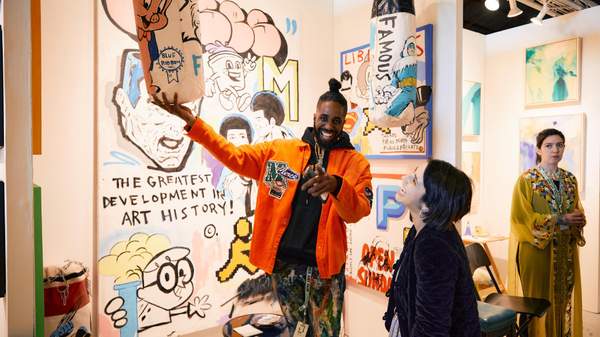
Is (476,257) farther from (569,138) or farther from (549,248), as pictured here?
(569,138)

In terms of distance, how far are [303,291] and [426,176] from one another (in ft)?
2.62

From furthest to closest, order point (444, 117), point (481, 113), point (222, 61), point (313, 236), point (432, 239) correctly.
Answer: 1. point (481, 113)
2. point (222, 61)
3. point (444, 117)
4. point (313, 236)
5. point (432, 239)

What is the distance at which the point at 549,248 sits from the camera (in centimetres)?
284

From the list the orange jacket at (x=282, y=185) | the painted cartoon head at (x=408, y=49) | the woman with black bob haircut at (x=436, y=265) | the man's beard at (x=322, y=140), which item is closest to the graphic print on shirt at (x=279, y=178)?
the orange jacket at (x=282, y=185)

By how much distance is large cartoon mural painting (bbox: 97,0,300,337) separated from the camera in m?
2.30

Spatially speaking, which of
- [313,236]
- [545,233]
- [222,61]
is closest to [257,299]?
[313,236]

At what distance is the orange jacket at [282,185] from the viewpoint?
70.8 inches

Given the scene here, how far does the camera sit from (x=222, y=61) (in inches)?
107

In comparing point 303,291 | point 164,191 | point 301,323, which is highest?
point 164,191

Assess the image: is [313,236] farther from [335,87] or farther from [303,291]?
[335,87]

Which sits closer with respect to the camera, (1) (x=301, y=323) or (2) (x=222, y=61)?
(1) (x=301, y=323)

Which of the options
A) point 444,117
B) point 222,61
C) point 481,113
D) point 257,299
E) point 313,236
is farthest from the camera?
point 481,113

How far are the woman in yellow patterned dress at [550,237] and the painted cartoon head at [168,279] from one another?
235cm

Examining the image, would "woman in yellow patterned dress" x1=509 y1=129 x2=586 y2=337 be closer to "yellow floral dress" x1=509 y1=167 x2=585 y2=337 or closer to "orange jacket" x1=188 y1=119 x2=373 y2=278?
"yellow floral dress" x1=509 y1=167 x2=585 y2=337
